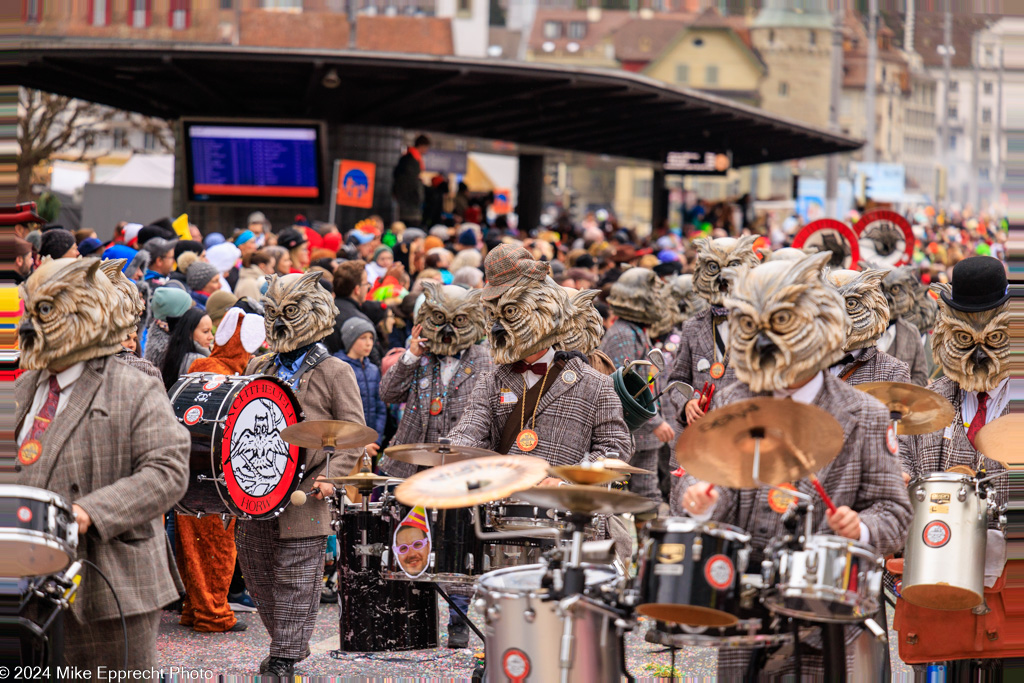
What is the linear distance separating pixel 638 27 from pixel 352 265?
11111cm

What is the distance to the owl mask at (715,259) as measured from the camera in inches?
339

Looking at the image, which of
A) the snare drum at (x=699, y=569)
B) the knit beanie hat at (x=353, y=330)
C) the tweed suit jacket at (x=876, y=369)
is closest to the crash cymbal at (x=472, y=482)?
the snare drum at (x=699, y=569)

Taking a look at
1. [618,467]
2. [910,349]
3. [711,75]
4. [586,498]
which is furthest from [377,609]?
[711,75]

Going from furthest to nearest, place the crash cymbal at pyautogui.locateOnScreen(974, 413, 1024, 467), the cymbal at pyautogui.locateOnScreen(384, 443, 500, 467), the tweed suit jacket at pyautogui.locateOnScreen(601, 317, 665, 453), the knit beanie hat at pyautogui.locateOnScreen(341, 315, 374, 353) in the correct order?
the tweed suit jacket at pyautogui.locateOnScreen(601, 317, 665, 453) → the knit beanie hat at pyautogui.locateOnScreen(341, 315, 374, 353) → the cymbal at pyautogui.locateOnScreen(384, 443, 500, 467) → the crash cymbal at pyautogui.locateOnScreen(974, 413, 1024, 467)

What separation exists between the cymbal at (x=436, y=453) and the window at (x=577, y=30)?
121m

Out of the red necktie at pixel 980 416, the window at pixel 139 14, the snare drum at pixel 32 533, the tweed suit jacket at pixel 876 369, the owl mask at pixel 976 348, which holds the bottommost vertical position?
the snare drum at pixel 32 533

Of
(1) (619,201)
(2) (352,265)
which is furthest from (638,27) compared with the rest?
(2) (352,265)

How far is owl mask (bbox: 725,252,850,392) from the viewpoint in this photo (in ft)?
14.6

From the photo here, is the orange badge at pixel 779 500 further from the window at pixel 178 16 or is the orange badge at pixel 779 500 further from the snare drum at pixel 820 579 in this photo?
the window at pixel 178 16

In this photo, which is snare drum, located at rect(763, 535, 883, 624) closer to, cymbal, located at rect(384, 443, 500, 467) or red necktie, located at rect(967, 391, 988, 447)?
cymbal, located at rect(384, 443, 500, 467)

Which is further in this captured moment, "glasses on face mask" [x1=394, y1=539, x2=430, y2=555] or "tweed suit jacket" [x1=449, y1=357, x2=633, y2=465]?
"tweed suit jacket" [x1=449, y1=357, x2=633, y2=465]

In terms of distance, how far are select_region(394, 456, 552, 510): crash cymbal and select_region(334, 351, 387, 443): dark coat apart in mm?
3884

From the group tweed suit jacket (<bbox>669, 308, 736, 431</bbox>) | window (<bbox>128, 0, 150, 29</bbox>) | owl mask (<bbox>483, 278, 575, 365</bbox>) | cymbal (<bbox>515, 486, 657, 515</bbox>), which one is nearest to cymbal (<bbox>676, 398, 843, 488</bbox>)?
cymbal (<bbox>515, 486, 657, 515</bbox>)

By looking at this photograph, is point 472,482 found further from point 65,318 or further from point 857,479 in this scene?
point 65,318
